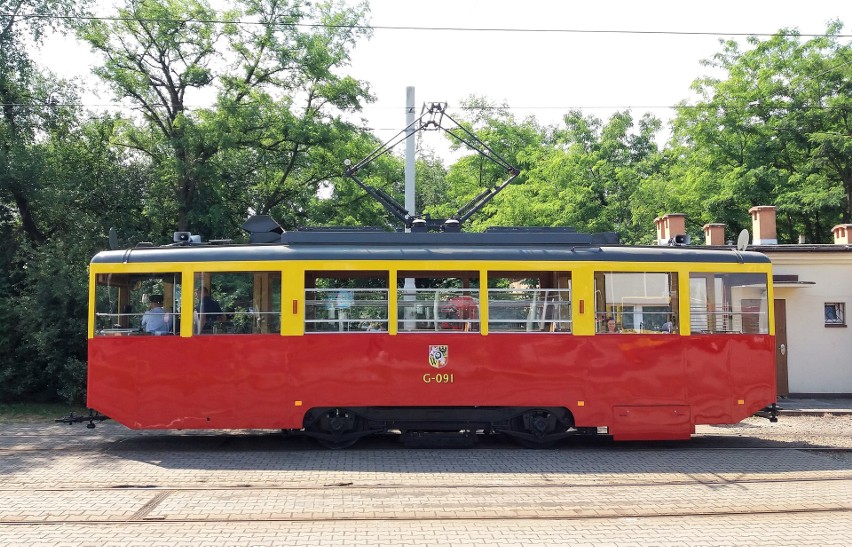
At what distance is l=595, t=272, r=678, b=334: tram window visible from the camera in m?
11.3

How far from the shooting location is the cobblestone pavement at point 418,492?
695 cm

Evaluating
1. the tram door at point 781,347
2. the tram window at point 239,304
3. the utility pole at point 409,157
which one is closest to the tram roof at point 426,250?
the tram window at point 239,304

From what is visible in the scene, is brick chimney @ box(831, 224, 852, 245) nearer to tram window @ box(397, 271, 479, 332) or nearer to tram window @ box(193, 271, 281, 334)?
tram window @ box(397, 271, 479, 332)

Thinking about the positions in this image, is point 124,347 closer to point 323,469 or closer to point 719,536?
point 323,469

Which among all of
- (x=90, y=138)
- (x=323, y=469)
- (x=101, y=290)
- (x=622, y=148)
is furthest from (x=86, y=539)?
(x=622, y=148)

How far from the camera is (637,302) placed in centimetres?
1140

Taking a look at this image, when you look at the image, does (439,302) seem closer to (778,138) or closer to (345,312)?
(345,312)

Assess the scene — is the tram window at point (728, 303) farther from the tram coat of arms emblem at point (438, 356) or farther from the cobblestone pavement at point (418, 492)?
the tram coat of arms emblem at point (438, 356)

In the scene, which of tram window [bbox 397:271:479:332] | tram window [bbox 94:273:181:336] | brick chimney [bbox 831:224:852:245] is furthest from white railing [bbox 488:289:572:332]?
brick chimney [bbox 831:224:852:245]

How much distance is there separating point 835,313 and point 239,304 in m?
14.2

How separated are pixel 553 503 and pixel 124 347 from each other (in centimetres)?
662

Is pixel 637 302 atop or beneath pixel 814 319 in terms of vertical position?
atop

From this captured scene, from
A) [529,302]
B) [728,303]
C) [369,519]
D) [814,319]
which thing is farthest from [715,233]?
[369,519]

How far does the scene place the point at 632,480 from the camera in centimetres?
927
